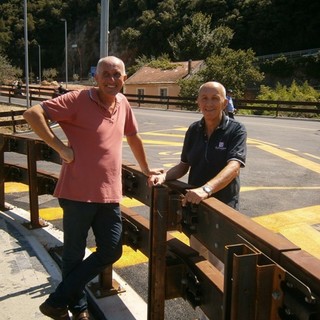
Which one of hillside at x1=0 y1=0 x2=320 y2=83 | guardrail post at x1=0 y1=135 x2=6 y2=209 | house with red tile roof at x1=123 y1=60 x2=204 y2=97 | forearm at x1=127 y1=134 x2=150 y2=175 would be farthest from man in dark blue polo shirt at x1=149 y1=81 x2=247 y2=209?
hillside at x1=0 y1=0 x2=320 y2=83

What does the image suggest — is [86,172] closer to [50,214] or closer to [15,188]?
[50,214]

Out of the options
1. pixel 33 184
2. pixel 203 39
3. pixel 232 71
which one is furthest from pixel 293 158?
pixel 203 39

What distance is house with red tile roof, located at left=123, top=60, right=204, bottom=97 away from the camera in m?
44.2

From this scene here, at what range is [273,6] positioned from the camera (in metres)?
69.0

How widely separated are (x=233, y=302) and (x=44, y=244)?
324 cm

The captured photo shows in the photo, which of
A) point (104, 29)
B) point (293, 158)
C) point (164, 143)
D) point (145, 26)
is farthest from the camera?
point (145, 26)

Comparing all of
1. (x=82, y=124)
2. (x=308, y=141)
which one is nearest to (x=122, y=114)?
(x=82, y=124)

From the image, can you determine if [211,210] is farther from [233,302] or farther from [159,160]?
[159,160]

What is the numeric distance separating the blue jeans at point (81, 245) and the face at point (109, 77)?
30.3 inches

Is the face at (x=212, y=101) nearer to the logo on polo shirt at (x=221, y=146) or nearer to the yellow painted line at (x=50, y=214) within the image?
the logo on polo shirt at (x=221, y=146)

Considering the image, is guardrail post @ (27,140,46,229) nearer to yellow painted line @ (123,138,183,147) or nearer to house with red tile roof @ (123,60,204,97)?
yellow painted line @ (123,138,183,147)

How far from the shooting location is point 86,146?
9.42ft

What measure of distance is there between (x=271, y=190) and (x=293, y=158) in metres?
3.54

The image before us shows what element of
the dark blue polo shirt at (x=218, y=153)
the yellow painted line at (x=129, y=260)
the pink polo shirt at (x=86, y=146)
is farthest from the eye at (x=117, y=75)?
the yellow painted line at (x=129, y=260)
